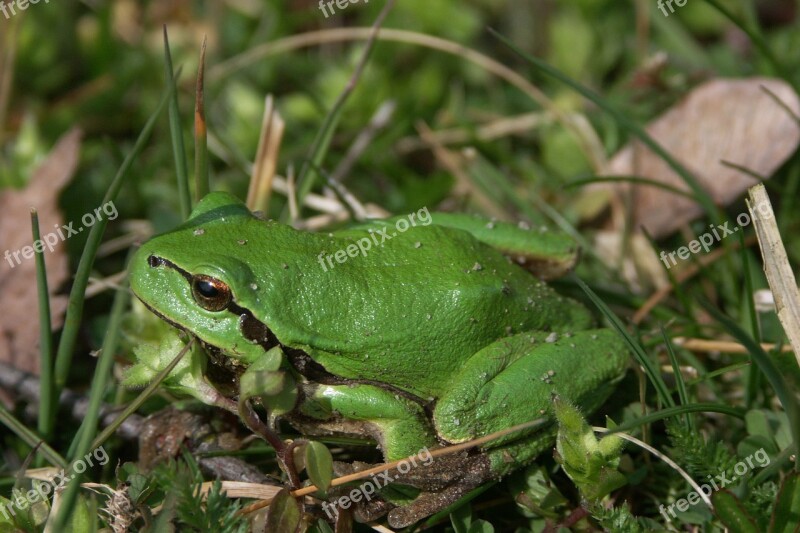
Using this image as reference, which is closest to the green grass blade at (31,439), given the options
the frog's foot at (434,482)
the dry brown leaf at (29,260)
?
the dry brown leaf at (29,260)

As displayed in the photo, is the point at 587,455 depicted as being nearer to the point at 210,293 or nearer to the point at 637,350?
the point at 637,350

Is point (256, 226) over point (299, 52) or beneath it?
beneath

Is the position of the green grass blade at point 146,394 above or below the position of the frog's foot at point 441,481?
above

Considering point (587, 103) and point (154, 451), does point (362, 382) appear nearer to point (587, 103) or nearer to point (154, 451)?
point (154, 451)

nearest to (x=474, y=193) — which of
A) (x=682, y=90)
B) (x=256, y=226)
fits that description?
(x=682, y=90)

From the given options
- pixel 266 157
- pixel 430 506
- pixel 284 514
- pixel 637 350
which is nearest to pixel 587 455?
pixel 637 350

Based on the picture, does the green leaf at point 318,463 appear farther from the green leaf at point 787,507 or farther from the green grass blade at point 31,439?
the green leaf at point 787,507

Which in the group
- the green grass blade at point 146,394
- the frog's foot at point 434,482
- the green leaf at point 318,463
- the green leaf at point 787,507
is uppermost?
the green grass blade at point 146,394
